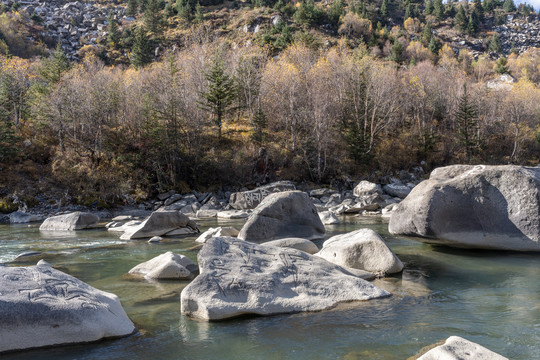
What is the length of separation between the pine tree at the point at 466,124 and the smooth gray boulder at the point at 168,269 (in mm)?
46512

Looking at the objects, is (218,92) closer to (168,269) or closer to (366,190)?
(366,190)

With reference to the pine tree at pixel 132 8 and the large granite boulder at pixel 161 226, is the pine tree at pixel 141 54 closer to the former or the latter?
the pine tree at pixel 132 8

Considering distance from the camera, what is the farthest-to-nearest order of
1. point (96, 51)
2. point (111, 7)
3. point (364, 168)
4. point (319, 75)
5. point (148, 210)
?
point (111, 7), point (96, 51), point (319, 75), point (364, 168), point (148, 210)

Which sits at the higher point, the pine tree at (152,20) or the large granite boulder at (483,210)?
the pine tree at (152,20)

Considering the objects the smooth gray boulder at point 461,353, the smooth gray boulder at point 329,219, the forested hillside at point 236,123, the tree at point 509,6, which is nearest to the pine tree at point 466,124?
the forested hillside at point 236,123

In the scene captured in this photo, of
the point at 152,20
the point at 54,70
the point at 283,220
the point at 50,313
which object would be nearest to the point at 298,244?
the point at 283,220

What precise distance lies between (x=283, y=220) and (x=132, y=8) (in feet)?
367

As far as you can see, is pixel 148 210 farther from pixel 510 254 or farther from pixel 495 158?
pixel 495 158

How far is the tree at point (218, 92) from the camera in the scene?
4222cm

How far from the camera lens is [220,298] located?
285 inches

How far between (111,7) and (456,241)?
12489 cm

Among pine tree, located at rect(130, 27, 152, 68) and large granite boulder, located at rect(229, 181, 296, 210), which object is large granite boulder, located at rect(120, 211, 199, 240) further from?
pine tree, located at rect(130, 27, 152, 68)

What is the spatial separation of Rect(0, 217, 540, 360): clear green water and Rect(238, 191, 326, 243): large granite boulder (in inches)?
→ 186

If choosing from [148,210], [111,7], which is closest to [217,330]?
[148,210]
